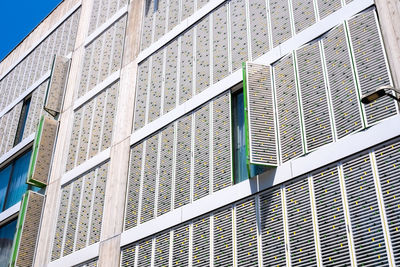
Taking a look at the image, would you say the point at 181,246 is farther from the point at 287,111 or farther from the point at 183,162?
the point at 287,111

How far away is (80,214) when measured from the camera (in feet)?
78.5

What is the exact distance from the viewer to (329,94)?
1648cm

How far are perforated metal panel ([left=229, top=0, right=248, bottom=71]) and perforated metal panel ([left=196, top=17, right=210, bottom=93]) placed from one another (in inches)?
51.4

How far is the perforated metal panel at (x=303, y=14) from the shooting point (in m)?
18.6

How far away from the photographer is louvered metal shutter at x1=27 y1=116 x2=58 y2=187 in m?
27.3

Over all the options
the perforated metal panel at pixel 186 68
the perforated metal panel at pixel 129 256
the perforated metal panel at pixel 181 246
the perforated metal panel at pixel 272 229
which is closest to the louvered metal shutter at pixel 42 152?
the perforated metal panel at pixel 129 256

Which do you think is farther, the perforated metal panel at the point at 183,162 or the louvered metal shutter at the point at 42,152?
the louvered metal shutter at the point at 42,152

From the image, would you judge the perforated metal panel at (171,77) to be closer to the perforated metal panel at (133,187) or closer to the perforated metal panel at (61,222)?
the perforated metal panel at (133,187)

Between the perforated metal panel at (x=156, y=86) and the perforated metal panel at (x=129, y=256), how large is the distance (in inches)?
220

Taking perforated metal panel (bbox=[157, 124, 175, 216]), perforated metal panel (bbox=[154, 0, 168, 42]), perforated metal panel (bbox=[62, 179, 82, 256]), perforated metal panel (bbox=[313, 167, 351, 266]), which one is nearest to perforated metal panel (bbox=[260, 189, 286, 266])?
perforated metal panel (bbox=[313, 167, 351, 266])

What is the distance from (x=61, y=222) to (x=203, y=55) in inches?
396

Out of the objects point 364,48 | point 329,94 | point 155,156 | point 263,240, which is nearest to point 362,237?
point 263,240

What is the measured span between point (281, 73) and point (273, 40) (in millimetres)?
1694

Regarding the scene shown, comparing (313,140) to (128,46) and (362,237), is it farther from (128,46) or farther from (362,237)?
(128,46)
